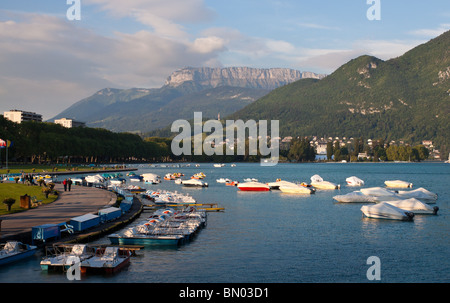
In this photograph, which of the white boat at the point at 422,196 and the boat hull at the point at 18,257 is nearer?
the boat hull at the point at 18,257

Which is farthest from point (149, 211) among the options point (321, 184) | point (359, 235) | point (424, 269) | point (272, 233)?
point (321, 184)

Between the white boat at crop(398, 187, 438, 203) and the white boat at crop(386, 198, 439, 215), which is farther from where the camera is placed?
the white boat at crop(398, 187, 438, 203)

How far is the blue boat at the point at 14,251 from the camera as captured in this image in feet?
117

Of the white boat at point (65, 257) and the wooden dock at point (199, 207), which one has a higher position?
the white boat at point (65, 257)

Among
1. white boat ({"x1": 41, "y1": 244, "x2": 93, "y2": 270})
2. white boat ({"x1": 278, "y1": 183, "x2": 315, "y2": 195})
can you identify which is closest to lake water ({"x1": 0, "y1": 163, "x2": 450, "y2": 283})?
white boat ({"x1": 41, "y1": 244, "x2": 93, "y2": 270})

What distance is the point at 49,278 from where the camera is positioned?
33.3 meters

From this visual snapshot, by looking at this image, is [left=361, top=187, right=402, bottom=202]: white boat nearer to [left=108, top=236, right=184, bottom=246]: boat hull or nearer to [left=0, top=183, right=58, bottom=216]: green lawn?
[left=108, top=236, right=184, bottom=246]: boat hull

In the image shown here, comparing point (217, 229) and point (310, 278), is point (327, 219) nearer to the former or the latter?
point (217, 229)

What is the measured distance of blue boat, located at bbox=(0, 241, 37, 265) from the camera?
35.8m

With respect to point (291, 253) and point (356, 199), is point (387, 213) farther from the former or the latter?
point (291, 253)

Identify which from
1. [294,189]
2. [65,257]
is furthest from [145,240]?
[294,189]

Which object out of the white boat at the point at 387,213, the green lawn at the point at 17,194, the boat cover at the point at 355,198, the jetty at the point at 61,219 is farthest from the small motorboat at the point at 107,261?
the boat cover at the point at 355,198

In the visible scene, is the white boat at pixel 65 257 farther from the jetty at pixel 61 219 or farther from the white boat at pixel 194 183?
the white boat at pixel 194 183

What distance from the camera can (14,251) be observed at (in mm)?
36562
